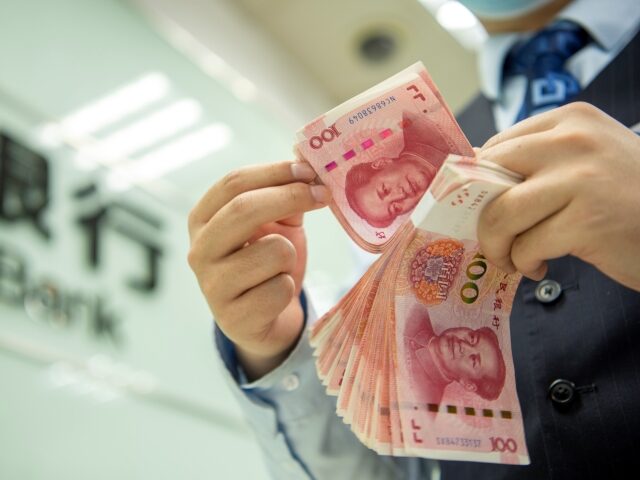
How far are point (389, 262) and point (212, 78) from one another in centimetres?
236

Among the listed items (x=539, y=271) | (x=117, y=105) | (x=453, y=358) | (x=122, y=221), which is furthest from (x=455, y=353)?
(x=117, y=105)

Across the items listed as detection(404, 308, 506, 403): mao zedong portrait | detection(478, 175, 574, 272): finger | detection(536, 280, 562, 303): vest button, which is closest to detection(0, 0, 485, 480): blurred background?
detection(536, 280, 562, 303): vest button

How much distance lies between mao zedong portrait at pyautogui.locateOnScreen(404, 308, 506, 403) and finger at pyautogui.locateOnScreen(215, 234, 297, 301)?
184mm

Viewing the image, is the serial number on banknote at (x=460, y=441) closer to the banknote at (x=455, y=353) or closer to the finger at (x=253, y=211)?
the banknote at (x=455, y=353)

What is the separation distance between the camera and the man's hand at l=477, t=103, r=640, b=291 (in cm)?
71

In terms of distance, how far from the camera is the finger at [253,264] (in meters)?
0.94

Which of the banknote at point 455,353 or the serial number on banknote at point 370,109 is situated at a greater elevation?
the serial number on banknote at point 370,109

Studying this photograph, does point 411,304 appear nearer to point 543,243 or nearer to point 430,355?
point 430,355

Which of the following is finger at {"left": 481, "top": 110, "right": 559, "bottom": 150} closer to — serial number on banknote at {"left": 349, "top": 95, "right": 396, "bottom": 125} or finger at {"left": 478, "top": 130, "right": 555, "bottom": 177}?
finger at {"left": 478, "top": 130, "right": 555, "bottom": 177}

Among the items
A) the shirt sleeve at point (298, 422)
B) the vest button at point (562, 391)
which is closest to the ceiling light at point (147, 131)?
the shirt sleeve at point (298, 422)

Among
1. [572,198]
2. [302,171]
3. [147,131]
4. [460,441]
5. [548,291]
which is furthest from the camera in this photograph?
[147,131]

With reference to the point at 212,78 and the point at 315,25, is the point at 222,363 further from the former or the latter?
the point at 315,25

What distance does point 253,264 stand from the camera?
936mm

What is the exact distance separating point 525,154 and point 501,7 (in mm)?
849
